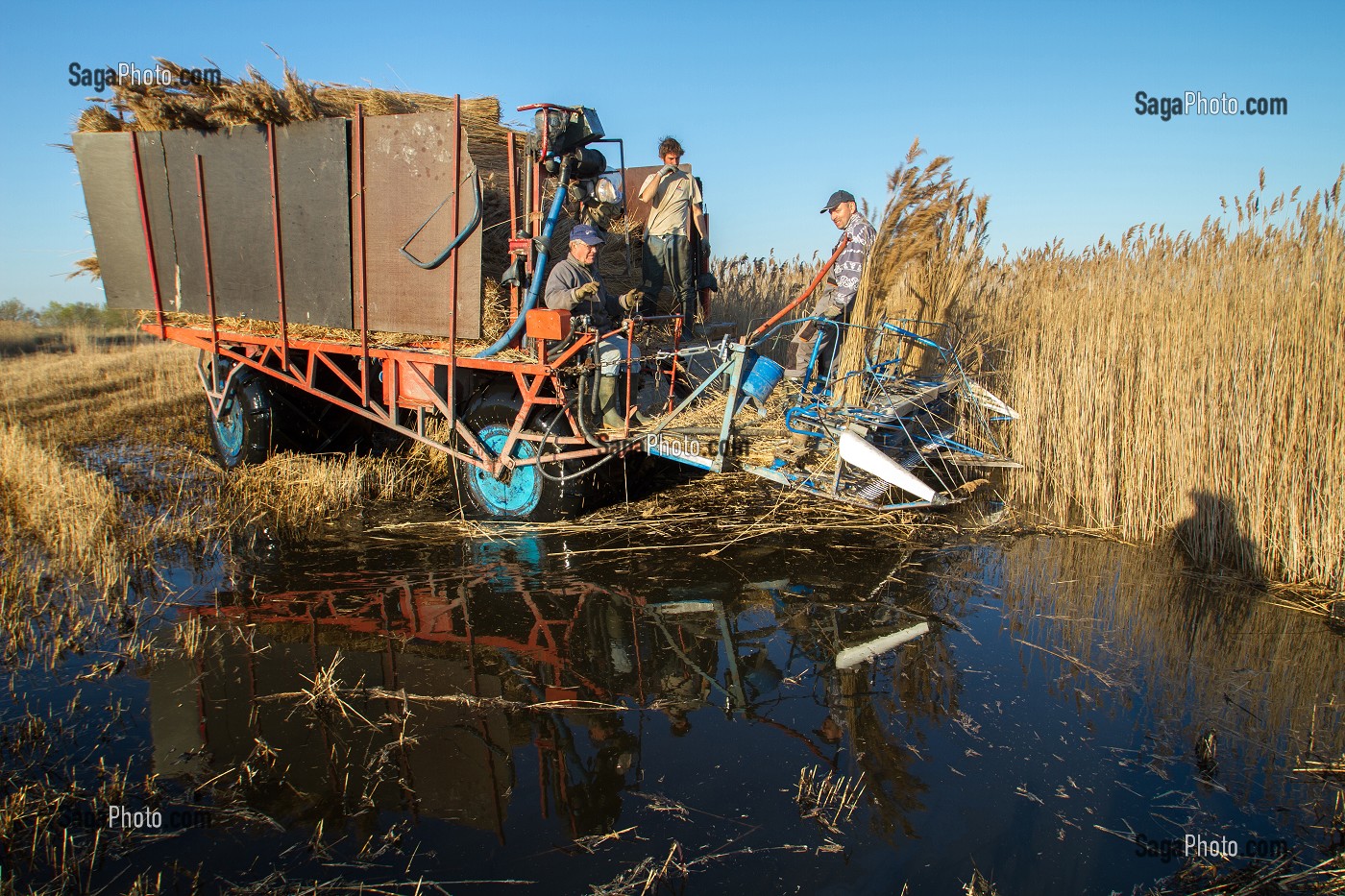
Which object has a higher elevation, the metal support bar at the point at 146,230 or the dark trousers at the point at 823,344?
the metal support bar at the point at 146,230

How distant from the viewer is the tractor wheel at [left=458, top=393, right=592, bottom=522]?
577cm

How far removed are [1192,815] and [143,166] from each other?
8194 mm

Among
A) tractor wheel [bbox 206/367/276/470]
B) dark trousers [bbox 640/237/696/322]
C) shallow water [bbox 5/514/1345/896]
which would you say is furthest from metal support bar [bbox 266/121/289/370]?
dark trousers [bbox 640/237/696/322]

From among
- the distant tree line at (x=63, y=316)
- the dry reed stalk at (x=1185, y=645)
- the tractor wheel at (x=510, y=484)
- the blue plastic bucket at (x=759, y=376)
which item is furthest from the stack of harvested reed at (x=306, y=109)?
the distant tree line at (x=63, y=316)

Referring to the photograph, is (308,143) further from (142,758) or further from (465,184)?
(142,758)

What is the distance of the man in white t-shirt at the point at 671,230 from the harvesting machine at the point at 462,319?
0.45 m

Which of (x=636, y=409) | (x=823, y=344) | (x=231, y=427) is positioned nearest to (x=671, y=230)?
(x=823, y=344)

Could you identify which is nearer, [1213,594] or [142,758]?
[142,758]

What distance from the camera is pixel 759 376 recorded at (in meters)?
5.39

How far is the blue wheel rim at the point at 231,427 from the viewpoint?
286 inches

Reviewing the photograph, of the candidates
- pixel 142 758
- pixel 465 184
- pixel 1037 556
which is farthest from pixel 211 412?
pixel 1037 556

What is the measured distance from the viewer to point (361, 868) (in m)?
2.53

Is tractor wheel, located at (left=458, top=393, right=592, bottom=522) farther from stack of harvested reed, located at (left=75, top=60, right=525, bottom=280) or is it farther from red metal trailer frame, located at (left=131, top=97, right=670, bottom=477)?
stack of harvested reed, located at (left=75, top=60, right=525, bottom=280)

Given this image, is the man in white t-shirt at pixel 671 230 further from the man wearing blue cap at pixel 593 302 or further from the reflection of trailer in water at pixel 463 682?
the reflection of trailer in water at pixel 463 682
